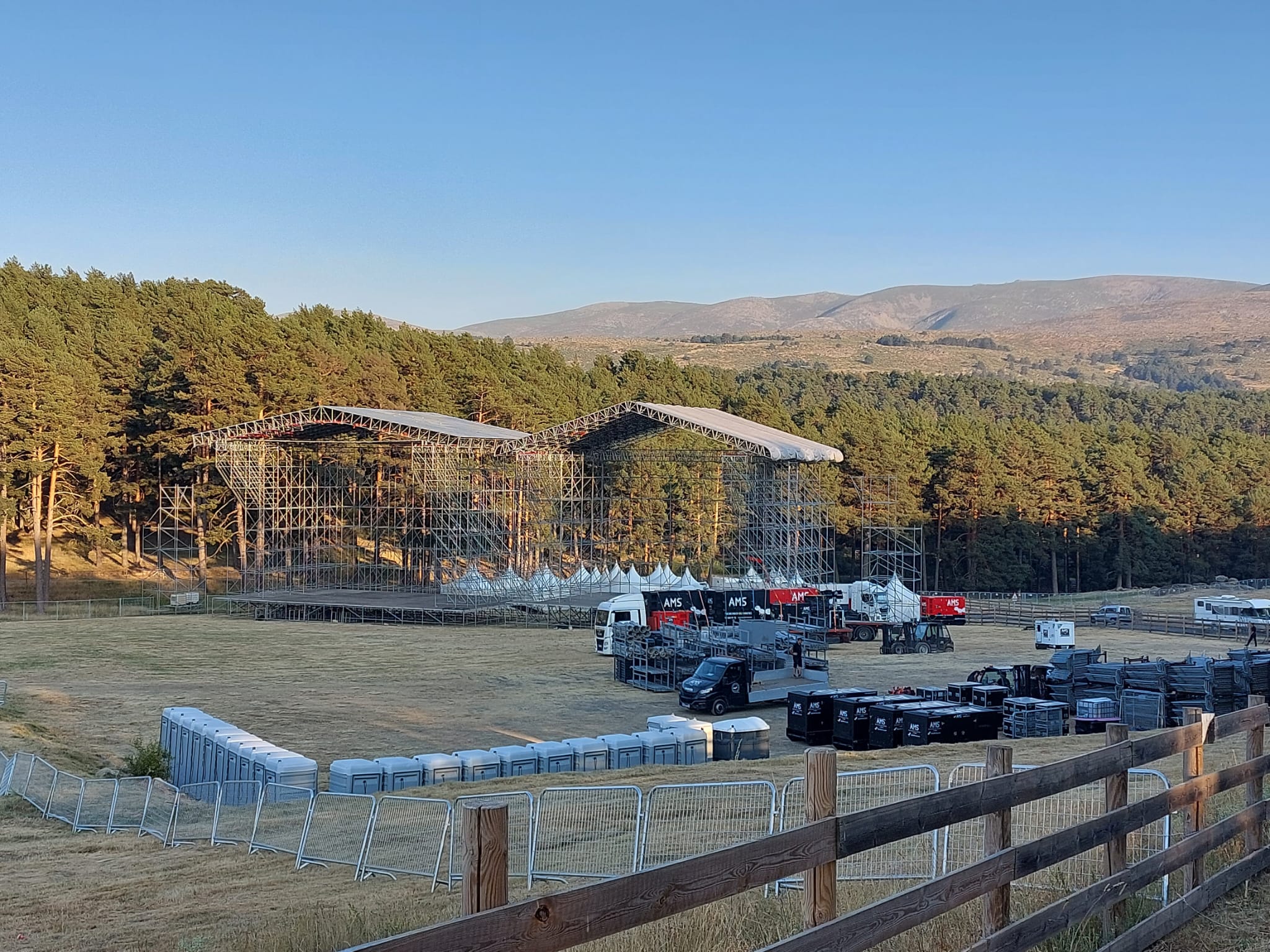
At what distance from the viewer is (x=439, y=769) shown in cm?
1931

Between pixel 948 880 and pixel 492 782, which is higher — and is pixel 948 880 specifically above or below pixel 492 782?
above

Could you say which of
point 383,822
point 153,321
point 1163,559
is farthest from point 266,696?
point 1163,559

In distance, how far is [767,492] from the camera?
190ft

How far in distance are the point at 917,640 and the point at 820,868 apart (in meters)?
42.3

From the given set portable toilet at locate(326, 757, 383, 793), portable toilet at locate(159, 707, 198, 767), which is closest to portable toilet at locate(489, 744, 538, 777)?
portable toilet at locate(326, 757, 383, 793)

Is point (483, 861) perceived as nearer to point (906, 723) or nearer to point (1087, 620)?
point (906, 723)

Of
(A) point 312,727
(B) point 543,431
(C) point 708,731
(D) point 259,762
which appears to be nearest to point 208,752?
(D) point 259,762

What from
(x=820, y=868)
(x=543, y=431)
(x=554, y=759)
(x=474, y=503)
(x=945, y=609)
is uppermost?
(x=543, y=431)

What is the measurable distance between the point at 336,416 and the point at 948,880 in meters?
53.9

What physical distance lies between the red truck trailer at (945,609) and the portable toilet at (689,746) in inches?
1261

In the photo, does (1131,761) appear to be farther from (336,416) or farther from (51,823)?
(336,416)

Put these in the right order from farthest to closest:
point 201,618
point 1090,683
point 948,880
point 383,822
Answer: point 201,618, point 1090,683, point 383,822, point 948,880

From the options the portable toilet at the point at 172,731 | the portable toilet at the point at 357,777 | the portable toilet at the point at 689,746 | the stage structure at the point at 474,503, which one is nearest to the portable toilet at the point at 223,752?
the portable toilet at the point at 172,731

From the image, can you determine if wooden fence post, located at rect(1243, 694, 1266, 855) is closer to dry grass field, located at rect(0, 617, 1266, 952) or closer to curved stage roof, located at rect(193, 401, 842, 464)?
dry grass field, located at rect(0, 617, 1266, 952)
